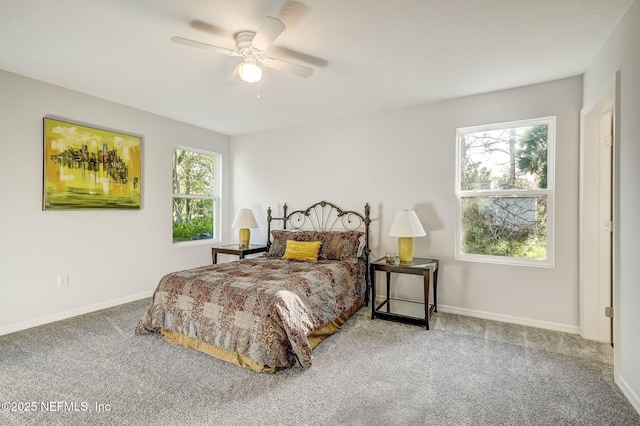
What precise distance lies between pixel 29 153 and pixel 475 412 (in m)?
4.40

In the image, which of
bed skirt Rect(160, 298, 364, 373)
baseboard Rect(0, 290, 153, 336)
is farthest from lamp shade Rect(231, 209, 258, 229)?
bed skirt Rect(160, 298, 364, 373)

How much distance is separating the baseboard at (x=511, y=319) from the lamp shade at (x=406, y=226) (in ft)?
3.25

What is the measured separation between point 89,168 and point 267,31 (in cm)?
288

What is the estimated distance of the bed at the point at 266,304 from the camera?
231 centimetres

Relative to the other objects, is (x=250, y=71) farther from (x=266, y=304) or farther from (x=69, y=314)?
(x=69, y=314)

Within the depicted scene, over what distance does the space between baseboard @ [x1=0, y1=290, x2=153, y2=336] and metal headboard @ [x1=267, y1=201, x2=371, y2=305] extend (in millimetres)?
1869

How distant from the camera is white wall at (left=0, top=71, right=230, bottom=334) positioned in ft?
9.82

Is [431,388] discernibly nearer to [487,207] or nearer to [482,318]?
[482,318]

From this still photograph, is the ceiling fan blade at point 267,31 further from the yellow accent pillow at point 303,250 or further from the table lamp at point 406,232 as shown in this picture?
the yellow accent pillow at point 303,250

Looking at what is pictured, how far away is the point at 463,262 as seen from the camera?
3.53 m

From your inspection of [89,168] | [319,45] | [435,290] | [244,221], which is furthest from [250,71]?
[435,290]

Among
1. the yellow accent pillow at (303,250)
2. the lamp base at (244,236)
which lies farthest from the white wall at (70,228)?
the yellow accent pillow at (303,250)

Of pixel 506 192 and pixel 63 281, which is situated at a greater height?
pixel 506 192

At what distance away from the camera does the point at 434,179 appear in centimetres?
Answer: 368
